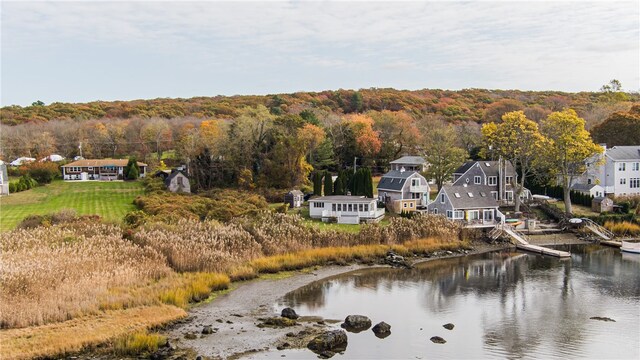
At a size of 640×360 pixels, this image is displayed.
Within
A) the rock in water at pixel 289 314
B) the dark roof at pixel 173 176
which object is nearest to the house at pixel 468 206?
the rock in water at pixel 289 314

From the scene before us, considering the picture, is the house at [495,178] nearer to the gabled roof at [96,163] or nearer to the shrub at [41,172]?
the gabled roof at [96,163]

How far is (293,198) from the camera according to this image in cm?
4981

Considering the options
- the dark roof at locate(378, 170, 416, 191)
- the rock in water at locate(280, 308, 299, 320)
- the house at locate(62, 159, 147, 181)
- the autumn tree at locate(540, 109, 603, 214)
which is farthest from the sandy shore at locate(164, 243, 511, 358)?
the house at locate(62, 159, 147, 181)

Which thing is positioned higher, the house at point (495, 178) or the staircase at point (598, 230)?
the house at point (495, 178)

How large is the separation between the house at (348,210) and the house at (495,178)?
37.6ft

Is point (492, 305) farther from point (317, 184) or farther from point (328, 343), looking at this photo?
point (317, 184)

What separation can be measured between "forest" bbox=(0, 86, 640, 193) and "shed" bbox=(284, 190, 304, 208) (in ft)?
14.3

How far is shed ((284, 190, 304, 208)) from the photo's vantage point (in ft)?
164

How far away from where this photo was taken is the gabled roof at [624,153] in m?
52.1

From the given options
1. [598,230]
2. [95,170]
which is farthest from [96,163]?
[598,230]

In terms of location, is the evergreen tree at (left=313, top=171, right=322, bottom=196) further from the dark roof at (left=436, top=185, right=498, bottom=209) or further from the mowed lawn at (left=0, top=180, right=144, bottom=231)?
the mowed lawn at (left=0, top=180, right=144, bottom=231)

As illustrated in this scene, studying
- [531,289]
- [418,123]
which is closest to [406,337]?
[531,289]

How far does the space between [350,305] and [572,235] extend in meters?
24.3

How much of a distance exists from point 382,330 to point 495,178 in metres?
32.8
